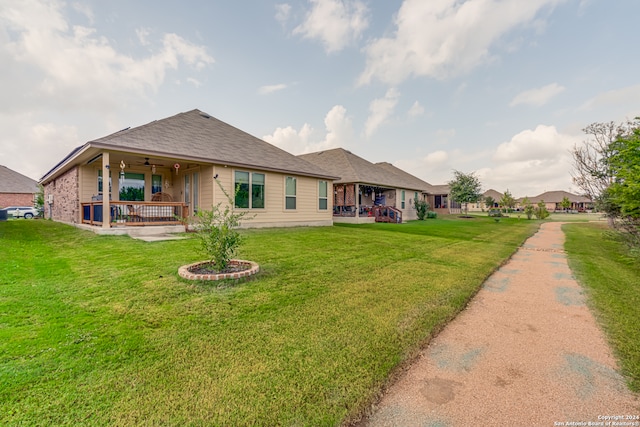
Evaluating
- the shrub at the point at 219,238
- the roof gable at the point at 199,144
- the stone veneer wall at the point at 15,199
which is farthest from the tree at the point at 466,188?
the stone veneer wall at the point at 15,199

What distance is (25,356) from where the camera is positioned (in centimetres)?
228

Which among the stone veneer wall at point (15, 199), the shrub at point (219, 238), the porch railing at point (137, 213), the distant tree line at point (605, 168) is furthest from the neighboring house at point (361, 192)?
the stone veneer wall at point (15, 199)

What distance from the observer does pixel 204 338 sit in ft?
8.85

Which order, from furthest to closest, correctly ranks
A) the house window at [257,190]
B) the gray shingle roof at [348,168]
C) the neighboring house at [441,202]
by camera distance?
1. the neighboring house at [441,202]
2. the gray shingle roof at [348,168]
3. the house window at [257,190]

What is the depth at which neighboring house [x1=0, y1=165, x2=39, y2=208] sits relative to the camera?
30125mm

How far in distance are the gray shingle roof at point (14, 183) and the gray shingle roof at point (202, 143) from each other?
33119 mm

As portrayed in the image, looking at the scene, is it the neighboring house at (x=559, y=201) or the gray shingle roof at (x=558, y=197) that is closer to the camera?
the neighboring house at (x=559, y=201)

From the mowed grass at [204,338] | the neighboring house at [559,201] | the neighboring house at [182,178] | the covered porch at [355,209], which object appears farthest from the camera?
the neighboring house at [559,201]

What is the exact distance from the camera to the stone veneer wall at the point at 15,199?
29.9m

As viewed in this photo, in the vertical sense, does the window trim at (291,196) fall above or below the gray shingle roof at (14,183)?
below

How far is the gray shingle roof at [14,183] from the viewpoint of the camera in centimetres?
3070

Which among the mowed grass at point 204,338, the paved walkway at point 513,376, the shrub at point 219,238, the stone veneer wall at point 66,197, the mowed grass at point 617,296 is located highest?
the stone veneer wall at point 66,197

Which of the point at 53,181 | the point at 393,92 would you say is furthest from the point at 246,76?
the point at 53,181

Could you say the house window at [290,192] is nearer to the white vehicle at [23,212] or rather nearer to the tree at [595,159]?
the tree at [595,159]
